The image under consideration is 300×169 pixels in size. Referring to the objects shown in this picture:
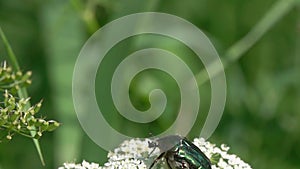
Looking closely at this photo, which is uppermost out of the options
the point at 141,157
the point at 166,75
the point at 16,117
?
the point at 166,75

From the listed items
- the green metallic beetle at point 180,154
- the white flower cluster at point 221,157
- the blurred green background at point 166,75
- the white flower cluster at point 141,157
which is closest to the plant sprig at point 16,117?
the white flower cluster at point 141,157

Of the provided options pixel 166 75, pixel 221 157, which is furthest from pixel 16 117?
pixel 166 75

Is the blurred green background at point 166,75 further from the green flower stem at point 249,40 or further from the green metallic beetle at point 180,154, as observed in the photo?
the green metallic beetle at point 180,154

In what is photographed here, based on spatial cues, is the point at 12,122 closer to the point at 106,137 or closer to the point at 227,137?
the point at 106,137

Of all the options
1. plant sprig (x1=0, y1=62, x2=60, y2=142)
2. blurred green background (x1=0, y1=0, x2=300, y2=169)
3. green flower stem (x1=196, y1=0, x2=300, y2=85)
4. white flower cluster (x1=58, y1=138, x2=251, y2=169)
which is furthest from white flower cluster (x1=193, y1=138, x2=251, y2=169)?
green flower stem (x1=196, y1=0, x2=300, y2=85)

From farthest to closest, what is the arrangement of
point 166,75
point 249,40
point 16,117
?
point 166,75
point 249,40
point 16,117

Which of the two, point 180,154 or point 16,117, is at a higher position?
point 180,154

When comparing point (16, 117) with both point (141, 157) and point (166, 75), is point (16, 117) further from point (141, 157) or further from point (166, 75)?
point (166, 75)
